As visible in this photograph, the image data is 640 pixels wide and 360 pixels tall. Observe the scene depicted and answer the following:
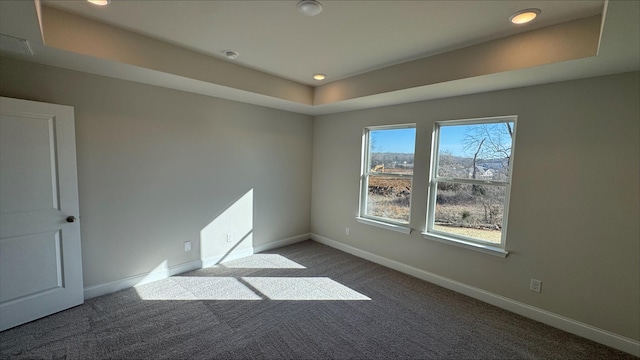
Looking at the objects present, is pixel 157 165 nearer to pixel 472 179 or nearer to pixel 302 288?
pixel 302 288

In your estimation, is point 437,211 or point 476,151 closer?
point 476,151

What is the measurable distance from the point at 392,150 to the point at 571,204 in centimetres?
204

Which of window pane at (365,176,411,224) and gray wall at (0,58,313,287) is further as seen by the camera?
window pane at (365,176,411,224)

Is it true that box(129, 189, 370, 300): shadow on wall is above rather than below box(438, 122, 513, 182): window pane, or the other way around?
below

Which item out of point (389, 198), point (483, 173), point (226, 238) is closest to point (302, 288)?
point (226, 238)

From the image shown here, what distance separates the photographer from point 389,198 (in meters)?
4.01

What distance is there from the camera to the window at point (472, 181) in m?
2.92

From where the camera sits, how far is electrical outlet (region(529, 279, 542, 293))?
104 inches

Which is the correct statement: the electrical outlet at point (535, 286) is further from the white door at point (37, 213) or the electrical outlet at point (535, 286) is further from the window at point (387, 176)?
the white door at point (37, 213)

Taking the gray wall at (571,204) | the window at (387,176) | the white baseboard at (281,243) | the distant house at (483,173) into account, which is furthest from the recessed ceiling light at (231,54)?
the distant house at (483,173)

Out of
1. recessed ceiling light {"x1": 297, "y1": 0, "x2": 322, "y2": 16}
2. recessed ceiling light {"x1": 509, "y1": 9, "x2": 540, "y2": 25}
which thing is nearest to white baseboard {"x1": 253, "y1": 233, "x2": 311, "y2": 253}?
recessed ceiling light {"x1": 297, "y1": 0, "x2": 322, "y2": 16}

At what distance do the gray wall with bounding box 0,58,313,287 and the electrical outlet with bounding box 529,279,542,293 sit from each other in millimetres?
3449

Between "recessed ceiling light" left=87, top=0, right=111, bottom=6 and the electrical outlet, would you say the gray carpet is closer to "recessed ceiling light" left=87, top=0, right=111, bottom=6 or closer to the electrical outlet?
the electrical outlet

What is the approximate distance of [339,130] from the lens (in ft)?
14.6
